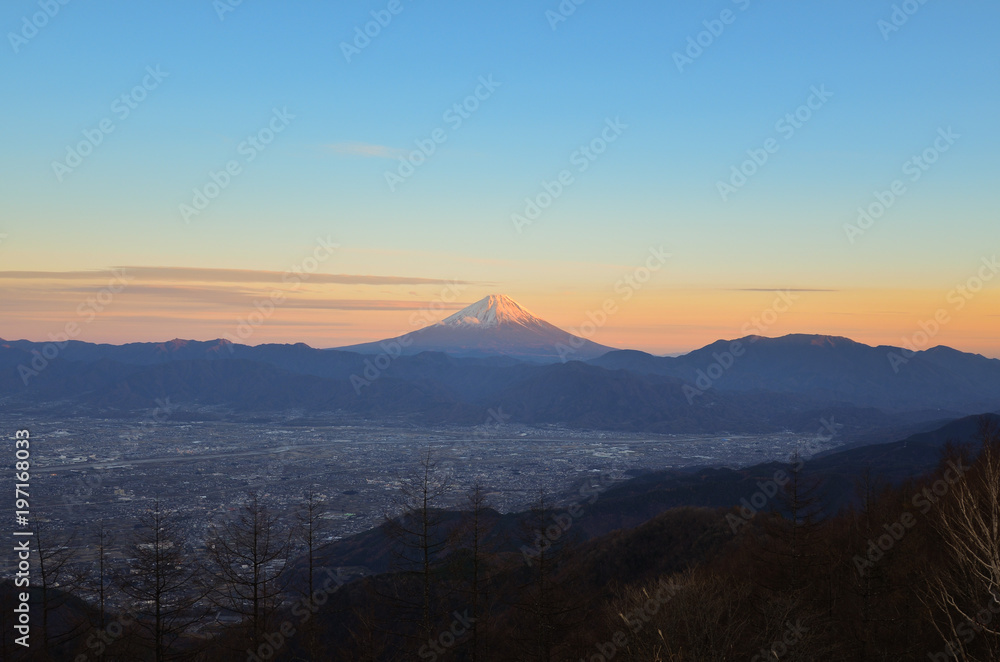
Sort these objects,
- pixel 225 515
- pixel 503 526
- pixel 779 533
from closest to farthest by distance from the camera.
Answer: pixel 779 533, pixel 503 526, pixel 225 515

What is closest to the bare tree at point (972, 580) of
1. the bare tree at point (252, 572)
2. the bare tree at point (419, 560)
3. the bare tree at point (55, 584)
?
the bare tree at point (419, 560)

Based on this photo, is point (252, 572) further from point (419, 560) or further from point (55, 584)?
point (55, 584)

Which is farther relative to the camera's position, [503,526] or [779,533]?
[503,526]

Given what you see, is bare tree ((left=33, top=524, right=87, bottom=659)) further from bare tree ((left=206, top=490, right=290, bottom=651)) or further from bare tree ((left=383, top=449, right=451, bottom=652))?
bare tree ((left=383, top=449, right=451, bottom=652))

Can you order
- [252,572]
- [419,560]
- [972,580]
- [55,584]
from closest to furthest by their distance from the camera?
[972,580] < [252,572] < [419,560] < [55,584]

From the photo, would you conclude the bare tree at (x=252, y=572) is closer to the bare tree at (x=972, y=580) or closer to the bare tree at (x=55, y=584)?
the bare tree at (x=55, y=584)

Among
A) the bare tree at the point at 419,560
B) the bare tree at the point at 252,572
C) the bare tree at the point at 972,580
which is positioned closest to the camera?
the bare tree at the point at 972,580

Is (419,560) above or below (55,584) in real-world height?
above

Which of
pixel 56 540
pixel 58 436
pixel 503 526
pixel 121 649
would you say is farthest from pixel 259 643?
pixel 58 436

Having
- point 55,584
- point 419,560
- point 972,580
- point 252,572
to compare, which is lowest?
point 55,584

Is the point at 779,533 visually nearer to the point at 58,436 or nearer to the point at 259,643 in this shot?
the point at 259,643

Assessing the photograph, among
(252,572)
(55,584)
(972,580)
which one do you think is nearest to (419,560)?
(252,572)
